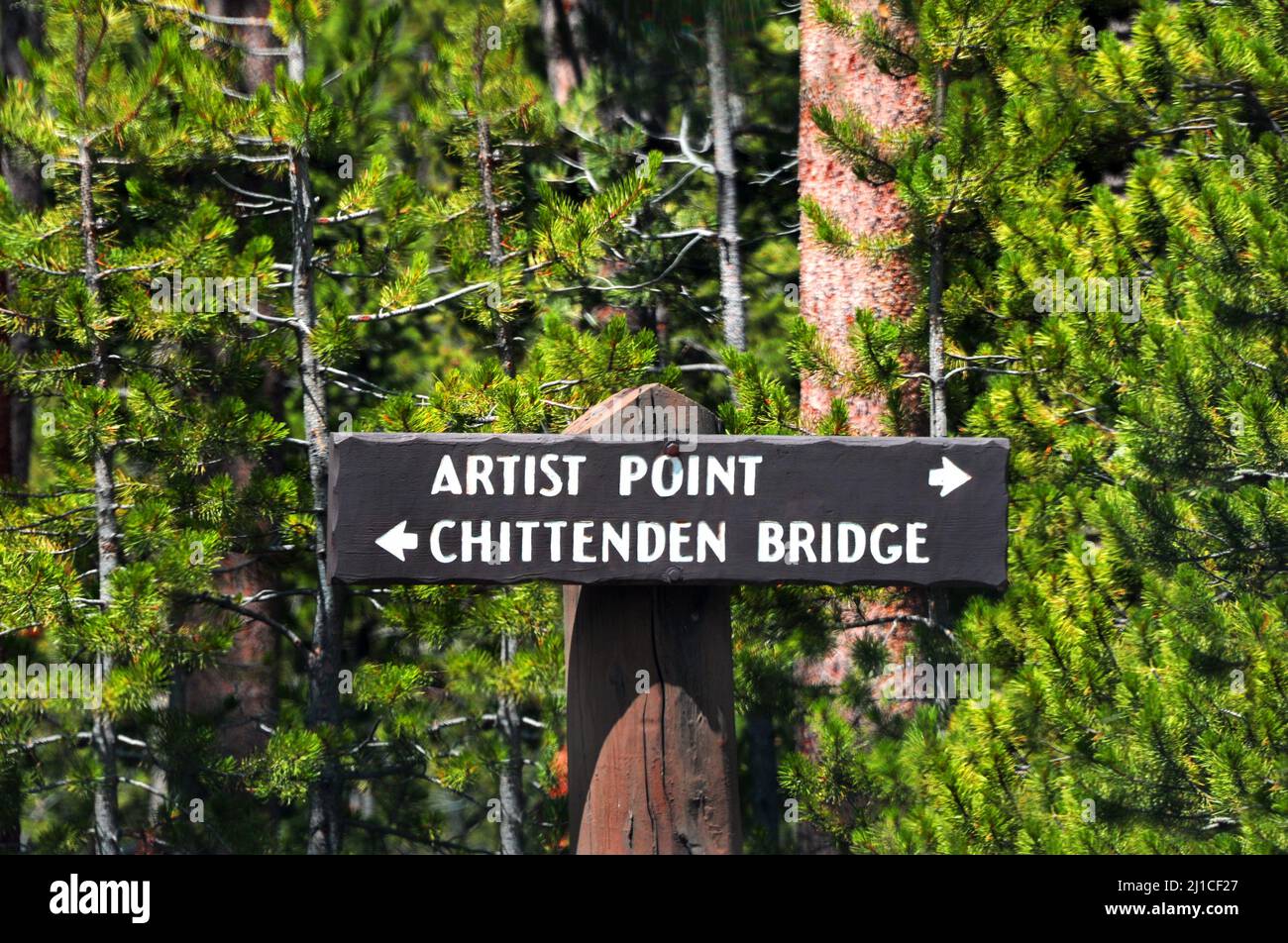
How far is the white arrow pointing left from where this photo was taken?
9.01 ft

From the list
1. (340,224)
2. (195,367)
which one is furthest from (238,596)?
(340,224)

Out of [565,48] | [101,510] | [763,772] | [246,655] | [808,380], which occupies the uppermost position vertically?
[565,48]

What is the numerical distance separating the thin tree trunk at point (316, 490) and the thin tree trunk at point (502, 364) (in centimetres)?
79

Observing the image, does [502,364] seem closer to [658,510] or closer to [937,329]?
[937,329]

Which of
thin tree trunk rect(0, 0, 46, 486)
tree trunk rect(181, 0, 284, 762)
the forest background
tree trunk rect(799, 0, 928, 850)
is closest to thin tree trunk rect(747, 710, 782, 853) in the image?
the forest background

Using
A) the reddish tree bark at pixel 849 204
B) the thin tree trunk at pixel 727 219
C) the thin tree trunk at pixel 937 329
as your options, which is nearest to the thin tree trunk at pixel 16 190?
the thin tree trunk at pixel 727 219

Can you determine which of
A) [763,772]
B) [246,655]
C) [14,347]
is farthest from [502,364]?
[14,347]

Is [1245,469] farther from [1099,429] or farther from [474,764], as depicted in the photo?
[474,764]

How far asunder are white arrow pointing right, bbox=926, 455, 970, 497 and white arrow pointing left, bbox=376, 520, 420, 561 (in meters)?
1.09

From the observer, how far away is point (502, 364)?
245 inches

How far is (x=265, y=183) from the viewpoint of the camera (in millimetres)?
7508

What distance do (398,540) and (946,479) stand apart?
3.79 feet
